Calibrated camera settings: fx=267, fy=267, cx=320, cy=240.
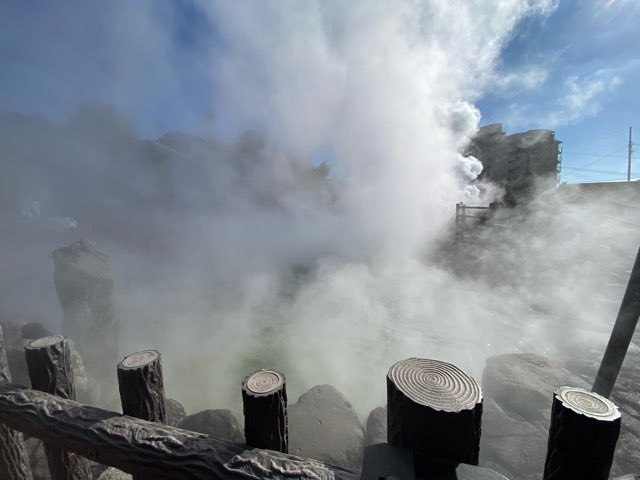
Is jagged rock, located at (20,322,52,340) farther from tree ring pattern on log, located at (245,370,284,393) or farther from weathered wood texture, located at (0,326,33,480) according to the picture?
tree ring pattern on log, located at (245,370,284,393)

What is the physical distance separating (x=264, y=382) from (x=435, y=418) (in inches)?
32.2

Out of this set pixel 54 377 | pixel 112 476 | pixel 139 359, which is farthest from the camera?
pixel 112 476

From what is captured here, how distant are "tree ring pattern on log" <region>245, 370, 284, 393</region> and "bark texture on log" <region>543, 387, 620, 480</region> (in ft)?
3.58

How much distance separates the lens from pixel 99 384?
20.2 ft

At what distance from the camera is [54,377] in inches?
71.7

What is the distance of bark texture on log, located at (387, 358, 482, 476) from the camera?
3.00 ft

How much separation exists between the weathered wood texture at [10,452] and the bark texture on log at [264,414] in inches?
77.5

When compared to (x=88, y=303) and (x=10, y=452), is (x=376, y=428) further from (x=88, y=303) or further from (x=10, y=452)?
(x=88, y=303)

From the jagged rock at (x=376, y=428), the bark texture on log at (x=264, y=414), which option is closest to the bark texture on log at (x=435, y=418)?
the bark texture on log at (x=264, y=414)

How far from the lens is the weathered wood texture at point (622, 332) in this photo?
8.05 ft

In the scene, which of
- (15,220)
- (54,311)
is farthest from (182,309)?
(15,220)

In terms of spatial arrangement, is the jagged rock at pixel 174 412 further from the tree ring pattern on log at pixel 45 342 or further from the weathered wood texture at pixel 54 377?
the tree ring pattern on log at pixel 45 342

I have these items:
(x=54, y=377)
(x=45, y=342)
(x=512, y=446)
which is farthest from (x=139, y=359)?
(x=512, y=446)

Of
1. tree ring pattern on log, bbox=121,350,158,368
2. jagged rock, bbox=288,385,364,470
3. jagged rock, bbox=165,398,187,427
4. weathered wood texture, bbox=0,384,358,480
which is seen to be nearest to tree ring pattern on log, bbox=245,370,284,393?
weathered wood texture, bbox=0,384,358,480
